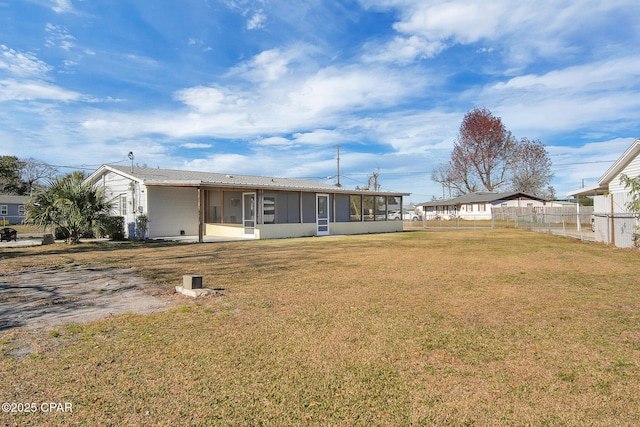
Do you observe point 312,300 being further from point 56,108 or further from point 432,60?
point 56,108

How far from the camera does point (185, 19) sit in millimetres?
12781

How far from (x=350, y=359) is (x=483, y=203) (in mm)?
45473

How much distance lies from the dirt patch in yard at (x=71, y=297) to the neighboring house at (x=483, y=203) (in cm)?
3558

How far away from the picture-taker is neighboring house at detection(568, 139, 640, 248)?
12234 millimetres

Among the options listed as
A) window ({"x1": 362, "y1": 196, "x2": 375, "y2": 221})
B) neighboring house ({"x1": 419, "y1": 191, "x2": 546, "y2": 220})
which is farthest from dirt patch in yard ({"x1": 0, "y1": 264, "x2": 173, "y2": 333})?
neighboring house ({"x1": 419, "y1": 191, "x2": 546, "y2": 220})

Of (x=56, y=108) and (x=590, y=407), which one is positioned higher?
(x=56, y=108)

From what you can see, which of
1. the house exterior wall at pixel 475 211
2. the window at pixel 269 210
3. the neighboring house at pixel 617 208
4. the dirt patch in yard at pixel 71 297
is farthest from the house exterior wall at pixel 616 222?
the house exterior wall at pixel 475 211

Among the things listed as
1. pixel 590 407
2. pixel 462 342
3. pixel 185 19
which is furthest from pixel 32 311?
pixel 185 19

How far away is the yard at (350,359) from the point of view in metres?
2.37

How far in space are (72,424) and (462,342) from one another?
10.7ft

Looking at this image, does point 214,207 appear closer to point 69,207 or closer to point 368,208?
point 69,207

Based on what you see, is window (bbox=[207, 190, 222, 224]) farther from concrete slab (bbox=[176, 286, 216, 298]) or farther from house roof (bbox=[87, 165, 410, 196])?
concrete slab (bbox=[176, 286, 216, 298])

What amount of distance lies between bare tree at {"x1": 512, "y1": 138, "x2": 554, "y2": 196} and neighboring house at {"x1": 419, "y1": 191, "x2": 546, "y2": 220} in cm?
340

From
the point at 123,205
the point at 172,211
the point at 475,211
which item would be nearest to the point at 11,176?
the point at 123,205
